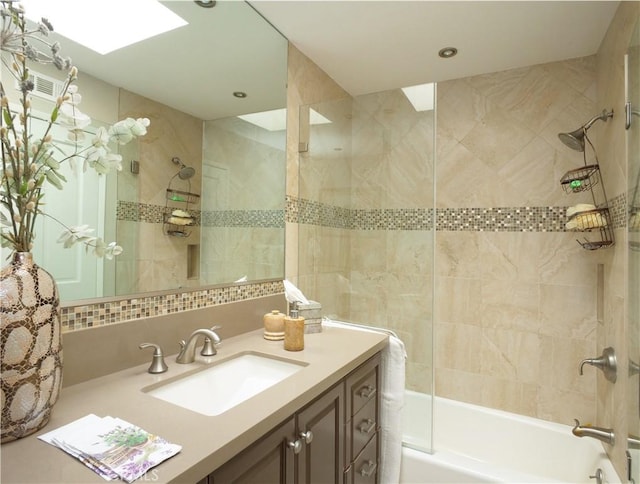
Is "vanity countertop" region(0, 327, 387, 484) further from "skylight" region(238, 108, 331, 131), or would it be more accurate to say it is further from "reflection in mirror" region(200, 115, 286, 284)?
"skylight" region(238, 108, 331, 131)

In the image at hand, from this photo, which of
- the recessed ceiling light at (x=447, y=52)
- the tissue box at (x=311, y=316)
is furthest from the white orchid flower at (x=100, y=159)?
the recessed ceiling light at (x=447, y=52)

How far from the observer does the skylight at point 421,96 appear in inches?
71.4

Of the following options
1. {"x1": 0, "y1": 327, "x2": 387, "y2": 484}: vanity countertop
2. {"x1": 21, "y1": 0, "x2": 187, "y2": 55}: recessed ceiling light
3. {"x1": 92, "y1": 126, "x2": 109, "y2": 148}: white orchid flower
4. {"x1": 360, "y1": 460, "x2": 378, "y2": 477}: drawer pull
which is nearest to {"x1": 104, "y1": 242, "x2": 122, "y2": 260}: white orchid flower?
{"x1": 92, "y1": 126, "x2": 109, "y2": 148}: white orchid flower

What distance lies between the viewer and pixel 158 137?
1297 mm

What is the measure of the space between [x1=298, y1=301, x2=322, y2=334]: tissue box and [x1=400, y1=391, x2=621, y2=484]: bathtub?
680 millimetres

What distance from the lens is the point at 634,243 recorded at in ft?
3.63

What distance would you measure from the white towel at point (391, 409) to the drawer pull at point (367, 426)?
0.11m

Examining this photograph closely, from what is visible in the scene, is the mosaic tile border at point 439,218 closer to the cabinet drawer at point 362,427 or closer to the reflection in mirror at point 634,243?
the reflection in mirror at point 634,243

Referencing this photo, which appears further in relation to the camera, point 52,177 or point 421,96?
point 421,96

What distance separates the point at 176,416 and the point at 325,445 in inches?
21.4

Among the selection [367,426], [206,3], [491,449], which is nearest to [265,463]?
[367,426]

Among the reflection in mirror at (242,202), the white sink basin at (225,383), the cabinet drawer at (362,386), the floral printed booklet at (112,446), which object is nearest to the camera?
the floral printed booklet at (112,446)

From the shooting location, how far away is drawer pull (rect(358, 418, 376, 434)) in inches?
55.9

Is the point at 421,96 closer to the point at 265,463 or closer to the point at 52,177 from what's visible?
the point at 52,177
